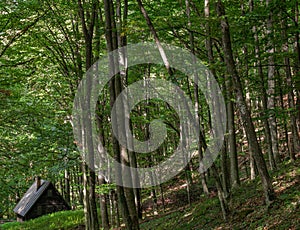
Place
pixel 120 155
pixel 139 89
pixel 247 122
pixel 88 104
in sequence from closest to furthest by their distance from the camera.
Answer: pixel 247 122
pixel 120 155
pixel 88 104
pixel 139 89

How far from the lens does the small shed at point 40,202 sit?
118 ft

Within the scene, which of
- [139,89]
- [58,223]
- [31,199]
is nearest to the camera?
[139,89]

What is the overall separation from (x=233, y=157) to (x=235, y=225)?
4.53 metres

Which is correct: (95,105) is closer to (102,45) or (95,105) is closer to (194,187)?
(102,45)

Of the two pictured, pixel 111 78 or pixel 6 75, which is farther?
pixel 6 75

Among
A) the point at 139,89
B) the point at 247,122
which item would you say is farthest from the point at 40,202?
the point at 247,122

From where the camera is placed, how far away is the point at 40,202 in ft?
122

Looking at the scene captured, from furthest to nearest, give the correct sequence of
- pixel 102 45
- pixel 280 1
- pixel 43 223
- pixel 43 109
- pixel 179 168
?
pixel 179 168, pixel 43 223, pixel 102 45, pixel 43 109, pixel 280 1

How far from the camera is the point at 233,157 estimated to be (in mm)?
13180

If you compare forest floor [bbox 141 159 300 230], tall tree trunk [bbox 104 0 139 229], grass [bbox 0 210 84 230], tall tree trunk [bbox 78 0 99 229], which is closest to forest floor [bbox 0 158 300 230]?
forest floor [bbox 141 159 300 230]

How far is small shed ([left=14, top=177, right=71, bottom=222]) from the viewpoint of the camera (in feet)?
118

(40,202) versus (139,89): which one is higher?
(139,89)

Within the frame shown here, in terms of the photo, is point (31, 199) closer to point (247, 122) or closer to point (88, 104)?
point (88, 104)

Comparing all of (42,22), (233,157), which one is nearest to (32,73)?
(42,22)
